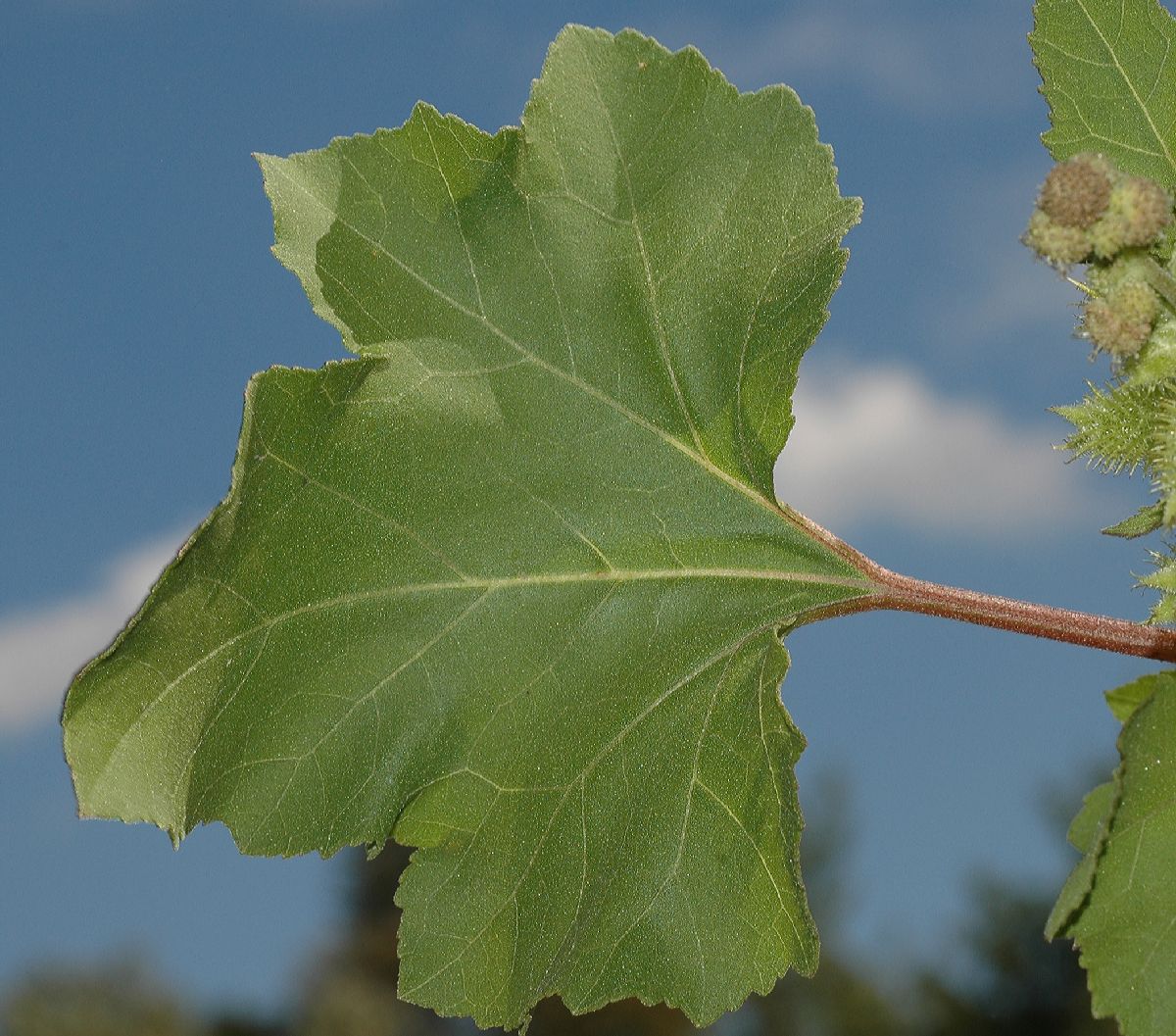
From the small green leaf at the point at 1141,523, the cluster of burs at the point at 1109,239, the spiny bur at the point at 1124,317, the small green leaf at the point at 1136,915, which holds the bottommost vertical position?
the small green leaf at the point at 1136,915

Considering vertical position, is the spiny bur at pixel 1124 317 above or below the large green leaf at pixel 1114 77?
below

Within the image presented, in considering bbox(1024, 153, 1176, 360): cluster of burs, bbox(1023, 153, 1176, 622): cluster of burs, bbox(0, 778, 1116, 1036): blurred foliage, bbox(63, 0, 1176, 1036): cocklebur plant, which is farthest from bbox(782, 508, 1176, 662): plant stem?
bbox(0, 778, 1116, 1036): blurred foliage

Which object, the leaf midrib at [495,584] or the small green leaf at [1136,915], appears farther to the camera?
the leaf midrib at [495,584]

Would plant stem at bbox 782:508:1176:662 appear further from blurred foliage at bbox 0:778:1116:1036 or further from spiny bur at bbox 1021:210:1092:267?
blurred foliage at bbox 0:778:1116:1036

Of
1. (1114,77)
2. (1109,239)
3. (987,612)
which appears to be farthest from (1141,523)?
(1114,77)

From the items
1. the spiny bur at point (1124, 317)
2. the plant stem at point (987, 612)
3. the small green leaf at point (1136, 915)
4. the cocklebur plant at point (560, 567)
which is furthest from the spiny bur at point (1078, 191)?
the small green leaf at point (1136, 915)

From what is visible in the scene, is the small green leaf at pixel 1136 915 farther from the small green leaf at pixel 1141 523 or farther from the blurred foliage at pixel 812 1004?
the blurred foliage at pixel 812 1004

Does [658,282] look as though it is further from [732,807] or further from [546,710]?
[732,807]
